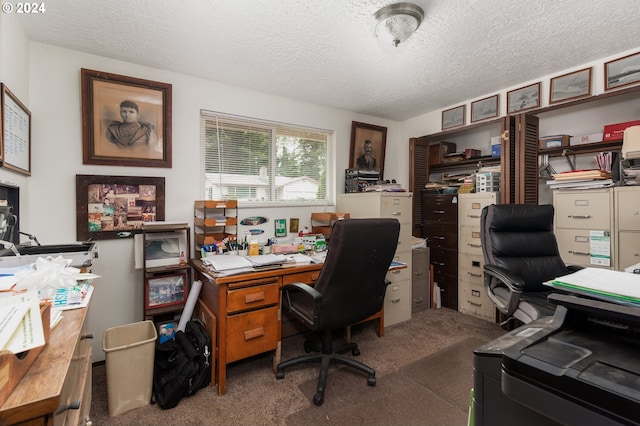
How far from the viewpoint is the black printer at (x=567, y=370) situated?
1.49ft

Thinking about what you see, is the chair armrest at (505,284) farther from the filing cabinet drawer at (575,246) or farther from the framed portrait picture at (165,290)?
the framed portrait picture at (165,290)

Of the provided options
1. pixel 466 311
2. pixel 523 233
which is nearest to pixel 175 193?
pixel 523 233

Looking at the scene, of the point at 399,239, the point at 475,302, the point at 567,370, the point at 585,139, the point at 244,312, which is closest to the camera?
the point at 567,370

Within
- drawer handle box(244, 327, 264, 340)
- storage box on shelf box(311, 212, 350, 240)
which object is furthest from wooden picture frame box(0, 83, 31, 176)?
storage box on shelf box(311, 212, 350, 240)

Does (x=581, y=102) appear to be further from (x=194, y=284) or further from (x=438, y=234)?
(x=194, y=284)

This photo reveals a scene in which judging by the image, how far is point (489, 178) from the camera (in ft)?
9.67

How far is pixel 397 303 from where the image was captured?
292 centimetres

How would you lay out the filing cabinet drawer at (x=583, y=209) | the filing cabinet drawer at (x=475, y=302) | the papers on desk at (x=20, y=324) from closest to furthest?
the papers on desk at (x=20, y=324) < the filing cabinet drawer at (x=583, y=209) < the filing cabinet drawer at (x=475, y=302)

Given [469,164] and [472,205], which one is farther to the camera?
[469,164]

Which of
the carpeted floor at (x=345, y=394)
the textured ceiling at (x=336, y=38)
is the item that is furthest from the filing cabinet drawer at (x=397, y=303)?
the textured ceiling at (x=336, y=38)

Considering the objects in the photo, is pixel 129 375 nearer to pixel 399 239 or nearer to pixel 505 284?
pixel 399 239

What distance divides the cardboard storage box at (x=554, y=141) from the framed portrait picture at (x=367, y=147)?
5.28 feet

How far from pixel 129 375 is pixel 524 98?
3864 mm

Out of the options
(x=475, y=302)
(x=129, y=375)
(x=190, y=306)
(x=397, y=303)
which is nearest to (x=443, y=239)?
(x=475, y=302)
